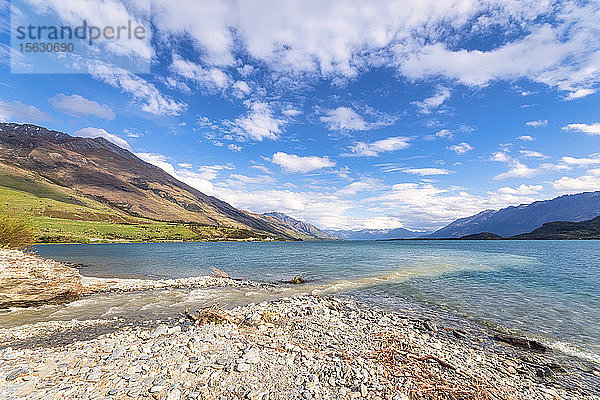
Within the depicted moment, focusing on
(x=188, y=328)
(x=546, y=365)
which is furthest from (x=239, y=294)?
(x=546, y=365)

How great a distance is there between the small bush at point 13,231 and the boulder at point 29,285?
7.12 m

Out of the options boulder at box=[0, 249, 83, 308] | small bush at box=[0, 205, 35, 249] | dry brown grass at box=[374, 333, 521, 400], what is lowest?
dry brown grass at box=[374, 333, 521, 400]

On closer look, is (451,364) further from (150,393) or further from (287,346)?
(150,393)

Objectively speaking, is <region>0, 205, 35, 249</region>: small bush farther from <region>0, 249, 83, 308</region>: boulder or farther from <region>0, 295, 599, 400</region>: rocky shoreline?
<region>0, 295, 599, 400</region>: rocky shoreline

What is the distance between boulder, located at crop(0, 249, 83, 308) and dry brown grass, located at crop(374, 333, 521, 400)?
93.9ft

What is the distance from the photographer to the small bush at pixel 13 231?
3572cm

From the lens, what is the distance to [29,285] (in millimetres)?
24828

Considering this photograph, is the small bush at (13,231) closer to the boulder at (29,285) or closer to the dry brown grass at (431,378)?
the boulder at (29,285)

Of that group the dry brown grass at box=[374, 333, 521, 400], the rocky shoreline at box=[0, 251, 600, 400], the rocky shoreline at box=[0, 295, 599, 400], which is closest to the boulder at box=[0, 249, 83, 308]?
the rocky shoreline at box=[0, 251, 600, 400]

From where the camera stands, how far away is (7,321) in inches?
707

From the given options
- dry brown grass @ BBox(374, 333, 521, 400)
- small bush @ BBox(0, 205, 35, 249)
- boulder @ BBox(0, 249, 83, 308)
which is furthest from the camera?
small bush @ BBox(0, 205, 35, 249)

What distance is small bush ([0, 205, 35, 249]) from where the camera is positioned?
35719 mm

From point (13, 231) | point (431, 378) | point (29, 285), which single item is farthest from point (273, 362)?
point (13, 231)

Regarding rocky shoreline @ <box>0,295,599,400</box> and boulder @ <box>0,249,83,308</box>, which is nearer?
rocky shoreline @ <box>0,295,599,400</box>
